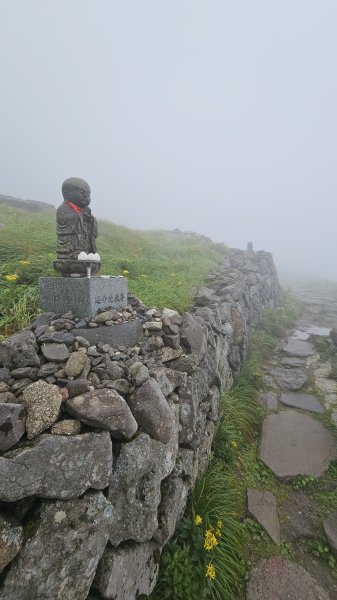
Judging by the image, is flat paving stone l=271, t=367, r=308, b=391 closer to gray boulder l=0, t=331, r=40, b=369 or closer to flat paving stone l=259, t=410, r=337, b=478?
flat paving stone l=259, t=410, r=337, b=478

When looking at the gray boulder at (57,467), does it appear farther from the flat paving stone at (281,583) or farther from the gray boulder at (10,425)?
the flat paving stone at (281,583)

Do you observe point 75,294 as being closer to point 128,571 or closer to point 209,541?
point 128,571

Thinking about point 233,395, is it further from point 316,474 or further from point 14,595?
point 14,595

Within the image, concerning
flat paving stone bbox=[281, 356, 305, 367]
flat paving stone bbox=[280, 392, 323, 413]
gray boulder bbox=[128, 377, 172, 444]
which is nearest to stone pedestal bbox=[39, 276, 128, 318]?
gray boulder bbox=[128, 377, 172, 444]

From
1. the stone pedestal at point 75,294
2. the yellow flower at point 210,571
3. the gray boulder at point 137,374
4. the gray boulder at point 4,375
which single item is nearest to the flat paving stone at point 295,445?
the yellow flower at point 210,571

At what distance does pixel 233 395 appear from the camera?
6770 millimetres

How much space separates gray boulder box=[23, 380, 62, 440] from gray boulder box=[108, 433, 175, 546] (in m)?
0.79

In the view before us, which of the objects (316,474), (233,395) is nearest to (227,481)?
(316,474)

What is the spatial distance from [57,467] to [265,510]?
3.76 meters

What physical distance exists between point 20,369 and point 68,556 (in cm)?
160

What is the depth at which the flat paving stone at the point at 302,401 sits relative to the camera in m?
6.75

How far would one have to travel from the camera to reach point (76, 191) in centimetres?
412

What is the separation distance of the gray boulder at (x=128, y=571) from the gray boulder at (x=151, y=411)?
3.30ft

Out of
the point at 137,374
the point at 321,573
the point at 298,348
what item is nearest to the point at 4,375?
the point at 137,374
